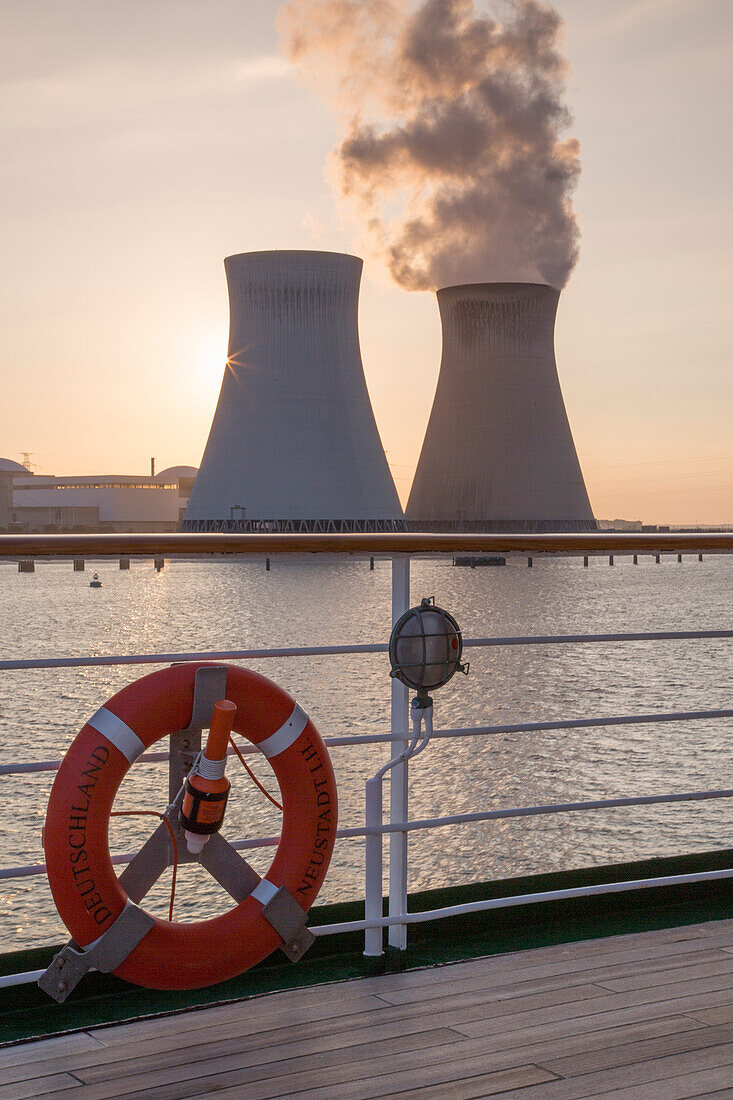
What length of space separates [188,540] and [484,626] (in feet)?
77.4

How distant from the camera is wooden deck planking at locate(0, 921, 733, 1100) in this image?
4.19 feet

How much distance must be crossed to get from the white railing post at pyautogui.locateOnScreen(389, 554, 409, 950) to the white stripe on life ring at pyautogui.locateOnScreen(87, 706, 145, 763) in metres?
0.41

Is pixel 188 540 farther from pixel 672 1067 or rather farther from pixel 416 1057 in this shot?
pixel 672 1067

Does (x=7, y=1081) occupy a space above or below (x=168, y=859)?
below

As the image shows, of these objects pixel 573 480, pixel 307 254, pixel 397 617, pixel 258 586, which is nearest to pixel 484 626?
pixel 573 480

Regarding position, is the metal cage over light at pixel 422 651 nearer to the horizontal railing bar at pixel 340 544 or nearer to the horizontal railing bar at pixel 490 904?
the horizontal railing bar at pixel 340 544

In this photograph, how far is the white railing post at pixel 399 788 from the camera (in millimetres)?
1663

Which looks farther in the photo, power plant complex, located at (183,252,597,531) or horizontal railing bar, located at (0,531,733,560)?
power plant complex, located at (183,252,597,531)

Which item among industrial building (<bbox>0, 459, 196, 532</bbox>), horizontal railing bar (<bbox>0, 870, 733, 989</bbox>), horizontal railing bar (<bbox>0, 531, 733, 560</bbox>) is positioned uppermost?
industrial building (<bbox>0, 459, 196, 532</bbox>)

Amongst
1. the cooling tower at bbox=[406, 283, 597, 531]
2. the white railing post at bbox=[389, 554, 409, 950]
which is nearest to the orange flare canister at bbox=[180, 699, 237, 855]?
the white railing post at bbox=[389, 554, 409, 950]

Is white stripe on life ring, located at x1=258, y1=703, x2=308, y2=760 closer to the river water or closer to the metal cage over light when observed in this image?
the metal cage over light

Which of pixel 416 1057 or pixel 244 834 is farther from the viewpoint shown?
pixel 244 834

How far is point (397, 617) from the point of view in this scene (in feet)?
5.48

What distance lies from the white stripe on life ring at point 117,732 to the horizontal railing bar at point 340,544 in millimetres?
190
